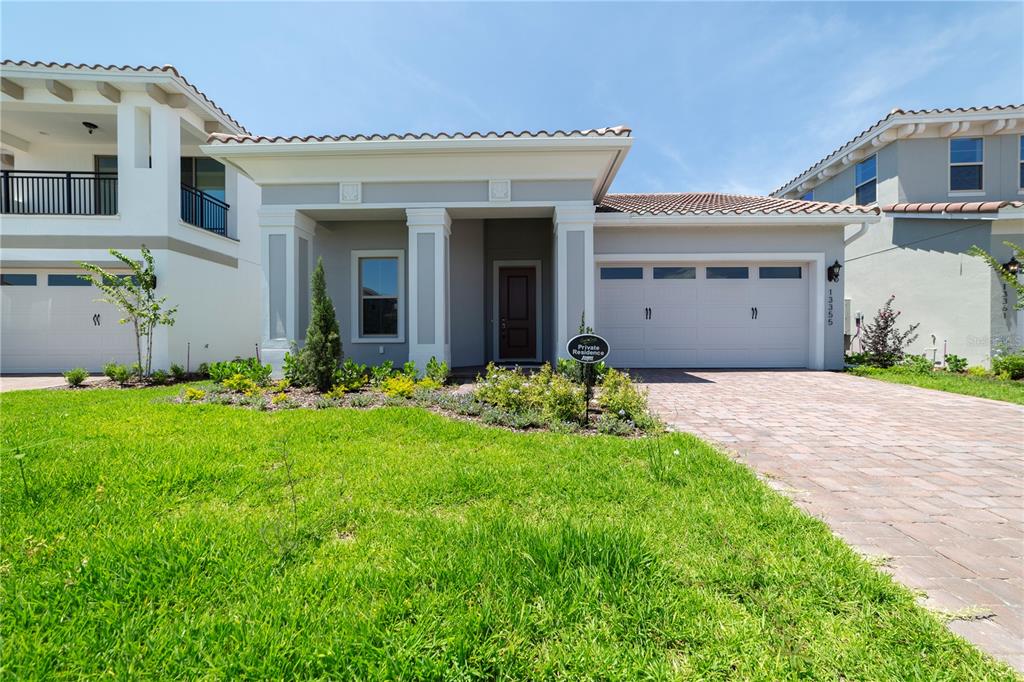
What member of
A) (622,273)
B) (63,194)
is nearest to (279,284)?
(622,273)

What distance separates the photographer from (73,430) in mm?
4164

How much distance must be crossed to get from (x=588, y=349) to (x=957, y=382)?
783cm

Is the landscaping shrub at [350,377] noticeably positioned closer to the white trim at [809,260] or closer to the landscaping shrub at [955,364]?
the white trim at [809,260]

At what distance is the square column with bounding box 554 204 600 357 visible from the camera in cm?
760

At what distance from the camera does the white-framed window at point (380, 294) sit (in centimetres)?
944

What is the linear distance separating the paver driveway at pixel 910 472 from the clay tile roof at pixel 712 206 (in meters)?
4.44

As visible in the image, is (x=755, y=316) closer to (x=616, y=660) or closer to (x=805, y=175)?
(x=805, y=175)

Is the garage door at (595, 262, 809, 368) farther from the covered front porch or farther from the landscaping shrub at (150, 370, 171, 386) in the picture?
the landscaping shrub at (150, 370, 171, 386)

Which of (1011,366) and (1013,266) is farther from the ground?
(1013,266)

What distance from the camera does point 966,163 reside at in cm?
1095

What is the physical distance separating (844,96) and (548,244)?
309 inches

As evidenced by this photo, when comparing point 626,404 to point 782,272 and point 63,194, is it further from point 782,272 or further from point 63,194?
point 63,194

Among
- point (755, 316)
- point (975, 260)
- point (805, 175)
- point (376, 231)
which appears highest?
point (805, 175)

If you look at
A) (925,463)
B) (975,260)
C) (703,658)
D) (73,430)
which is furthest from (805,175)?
(73,430)
